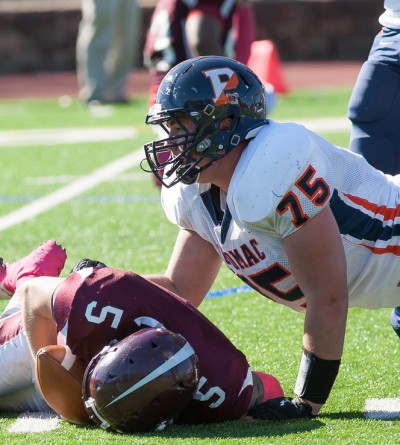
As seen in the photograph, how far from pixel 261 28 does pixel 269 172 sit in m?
13.5

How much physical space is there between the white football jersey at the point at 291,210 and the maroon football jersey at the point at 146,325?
0.27 meters

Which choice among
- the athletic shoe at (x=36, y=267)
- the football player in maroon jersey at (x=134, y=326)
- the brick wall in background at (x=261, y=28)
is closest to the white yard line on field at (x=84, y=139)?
the athletic shoe at (x=36, y=267)

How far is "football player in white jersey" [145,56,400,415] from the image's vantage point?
10.1ft

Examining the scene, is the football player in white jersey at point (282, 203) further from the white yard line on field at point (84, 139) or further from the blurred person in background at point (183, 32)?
the white yard line on field at point (84, 139)

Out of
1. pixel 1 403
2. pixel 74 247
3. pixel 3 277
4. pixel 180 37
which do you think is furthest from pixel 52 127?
pixel 1 403

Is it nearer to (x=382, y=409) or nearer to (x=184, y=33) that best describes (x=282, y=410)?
(x=382, y=409)

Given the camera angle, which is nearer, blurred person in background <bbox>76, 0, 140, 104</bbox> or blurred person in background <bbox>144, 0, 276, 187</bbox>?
blurred person in background <bbox>144, 0, 276, 187</bbox>

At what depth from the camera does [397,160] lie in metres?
3.98

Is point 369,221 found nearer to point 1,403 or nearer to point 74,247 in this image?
point 1,403

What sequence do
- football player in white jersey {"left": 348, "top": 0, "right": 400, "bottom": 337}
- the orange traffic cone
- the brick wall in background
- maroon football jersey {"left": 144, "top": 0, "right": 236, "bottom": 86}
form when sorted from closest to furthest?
football player in white jersey {"left": 348, "top": 0, "right": 400, "bottom": 337} → maroon football jersey {"left": 144, "top": 0, "right": 236, "bottom": 86} → the orange traffic cone → the brick wall in background

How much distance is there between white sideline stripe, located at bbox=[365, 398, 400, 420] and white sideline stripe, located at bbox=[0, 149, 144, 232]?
339 centimetres

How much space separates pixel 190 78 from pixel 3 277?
133 cm

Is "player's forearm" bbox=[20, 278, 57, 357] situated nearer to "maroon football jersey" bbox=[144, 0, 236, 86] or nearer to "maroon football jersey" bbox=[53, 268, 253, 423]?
"maroon football jersey" bbox=[53, 268, 253, 423]

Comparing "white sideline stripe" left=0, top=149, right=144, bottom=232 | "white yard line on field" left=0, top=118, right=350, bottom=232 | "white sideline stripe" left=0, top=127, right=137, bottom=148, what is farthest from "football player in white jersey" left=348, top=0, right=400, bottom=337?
"white sideline stripe" left=0, top=127, right=137, bottom=148
